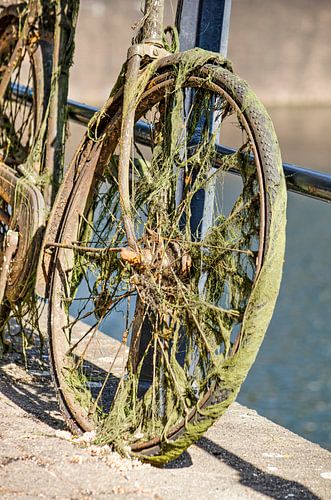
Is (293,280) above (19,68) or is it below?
below

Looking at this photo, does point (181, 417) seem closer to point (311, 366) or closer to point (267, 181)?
point (267, 181)

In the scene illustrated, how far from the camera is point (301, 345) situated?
7891 mm

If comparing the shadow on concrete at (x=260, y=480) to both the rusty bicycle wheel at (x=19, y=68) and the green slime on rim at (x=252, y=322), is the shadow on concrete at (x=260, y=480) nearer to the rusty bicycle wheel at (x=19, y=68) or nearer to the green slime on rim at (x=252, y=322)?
the green slime on rim at (x=252, y=322)

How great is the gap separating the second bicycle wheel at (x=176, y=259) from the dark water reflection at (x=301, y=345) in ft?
12.2

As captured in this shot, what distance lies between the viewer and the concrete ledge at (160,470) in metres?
2.10

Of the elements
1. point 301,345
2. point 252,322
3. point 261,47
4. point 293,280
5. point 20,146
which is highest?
point 261,47

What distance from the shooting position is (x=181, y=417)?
7.09 feet

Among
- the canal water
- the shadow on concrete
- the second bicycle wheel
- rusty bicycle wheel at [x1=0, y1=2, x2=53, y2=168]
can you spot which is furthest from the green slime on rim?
the canal water

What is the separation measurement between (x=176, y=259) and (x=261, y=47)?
21.4 m

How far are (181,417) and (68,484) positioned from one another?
0.27m

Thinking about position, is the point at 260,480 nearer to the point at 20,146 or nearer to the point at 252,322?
the point at 252,322

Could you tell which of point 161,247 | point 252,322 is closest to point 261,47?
point 161,247

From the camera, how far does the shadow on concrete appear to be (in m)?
2.20

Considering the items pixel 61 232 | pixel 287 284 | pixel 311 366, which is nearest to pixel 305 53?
pixel 287 284
